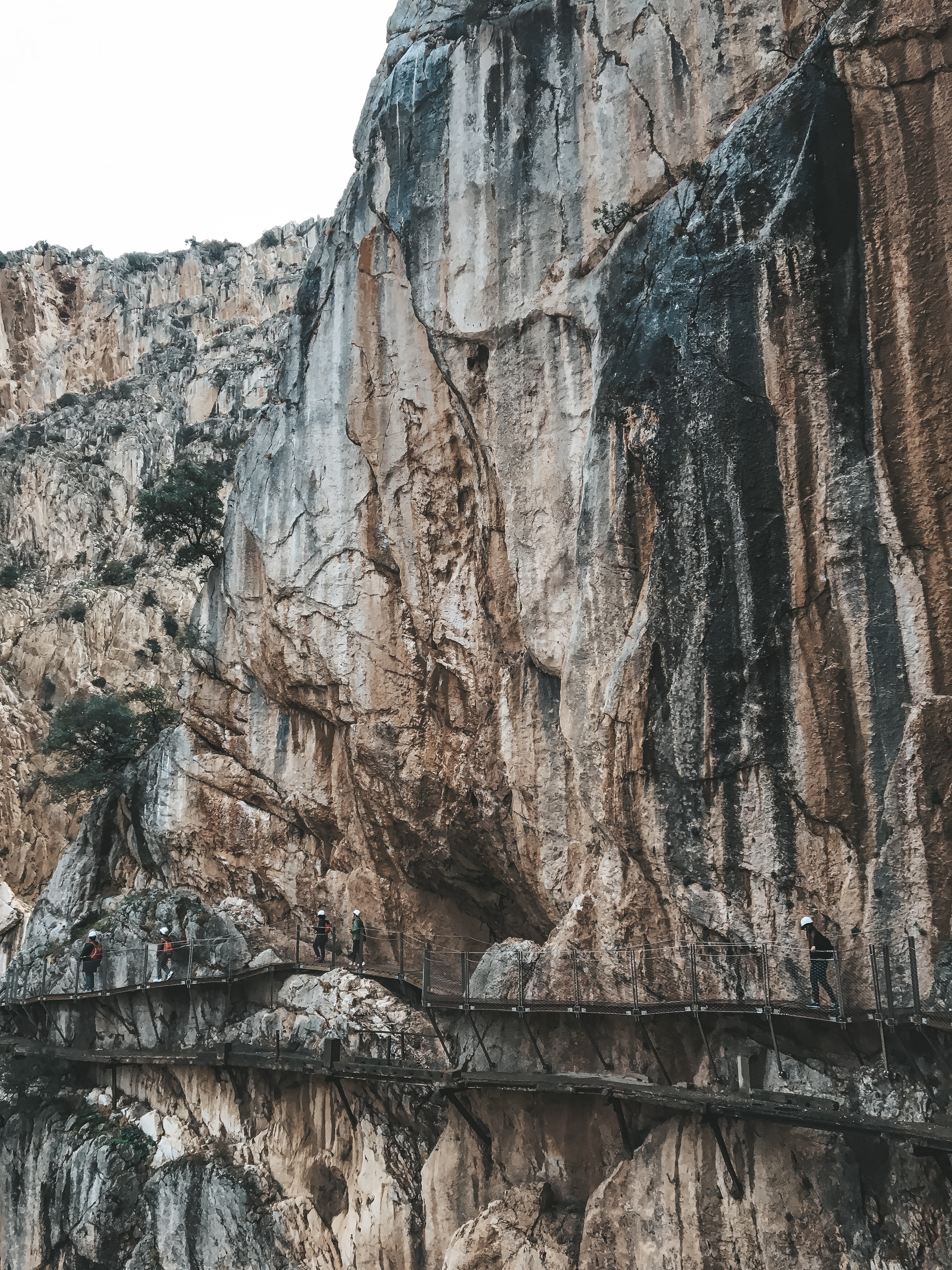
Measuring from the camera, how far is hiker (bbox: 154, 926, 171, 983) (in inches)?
903

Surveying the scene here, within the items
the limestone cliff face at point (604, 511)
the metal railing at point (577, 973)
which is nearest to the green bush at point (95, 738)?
the limestone cliff face at point (604, 511)

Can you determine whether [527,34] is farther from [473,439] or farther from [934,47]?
[934,47]

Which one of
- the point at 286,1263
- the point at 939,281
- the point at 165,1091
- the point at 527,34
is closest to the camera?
the point at 939,281

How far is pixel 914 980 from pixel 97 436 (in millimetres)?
51303

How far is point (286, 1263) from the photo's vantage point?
18.4 metres

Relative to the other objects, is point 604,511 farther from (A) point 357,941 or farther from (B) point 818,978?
(A) point 357,941

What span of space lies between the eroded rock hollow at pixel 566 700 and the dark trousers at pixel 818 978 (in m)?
0.32

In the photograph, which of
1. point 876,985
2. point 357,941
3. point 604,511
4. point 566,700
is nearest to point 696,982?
point 876,985

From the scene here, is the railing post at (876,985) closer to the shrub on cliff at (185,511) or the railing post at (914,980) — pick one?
the railing post at (914,980)

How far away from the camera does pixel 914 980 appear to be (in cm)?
1196

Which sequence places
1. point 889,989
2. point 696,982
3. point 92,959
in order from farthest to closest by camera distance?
point 92,959, point 696,982, point 889,989

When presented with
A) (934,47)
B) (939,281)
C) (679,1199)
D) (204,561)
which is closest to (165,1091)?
(679,1199)

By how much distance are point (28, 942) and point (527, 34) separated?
76.0 ft

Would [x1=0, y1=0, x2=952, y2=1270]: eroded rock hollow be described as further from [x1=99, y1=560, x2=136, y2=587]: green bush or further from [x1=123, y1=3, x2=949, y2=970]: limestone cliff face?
[x1=99, y1=560, x2=136, y2=587]: green bush
